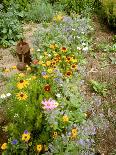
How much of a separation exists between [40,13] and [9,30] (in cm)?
103

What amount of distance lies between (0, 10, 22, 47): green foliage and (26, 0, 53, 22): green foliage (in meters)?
0.57

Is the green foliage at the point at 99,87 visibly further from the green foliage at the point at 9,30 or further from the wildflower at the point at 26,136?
the green foliage at the point at 9,30

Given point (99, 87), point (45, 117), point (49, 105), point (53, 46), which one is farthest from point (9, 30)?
point (49, 105)

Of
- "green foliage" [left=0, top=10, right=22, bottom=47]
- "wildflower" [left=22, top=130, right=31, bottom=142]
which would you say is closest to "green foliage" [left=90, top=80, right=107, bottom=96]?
"wildflower" [left=22, top=130, right=31, bottom=142]

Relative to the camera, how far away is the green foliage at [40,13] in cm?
800

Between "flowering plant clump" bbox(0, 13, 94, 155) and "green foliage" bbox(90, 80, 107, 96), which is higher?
"flowering plant clump" bbox(0, 13, 94, 155)

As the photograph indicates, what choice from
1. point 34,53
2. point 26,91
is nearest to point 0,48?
point 34,53

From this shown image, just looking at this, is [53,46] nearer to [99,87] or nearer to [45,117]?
[99,87]

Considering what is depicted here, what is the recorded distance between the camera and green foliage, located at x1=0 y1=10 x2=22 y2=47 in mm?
7250

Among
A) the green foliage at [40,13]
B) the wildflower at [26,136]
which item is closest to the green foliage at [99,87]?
the wildflower at [26,136]

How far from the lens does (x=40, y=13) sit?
802cm

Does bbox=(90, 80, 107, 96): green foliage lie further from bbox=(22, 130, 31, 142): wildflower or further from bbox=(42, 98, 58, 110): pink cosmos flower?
bbox=(22, 130, 31, 142): wildflower

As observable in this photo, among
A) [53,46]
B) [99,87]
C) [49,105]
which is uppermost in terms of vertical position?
[49,105]

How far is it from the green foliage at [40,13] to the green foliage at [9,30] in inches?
22.5
